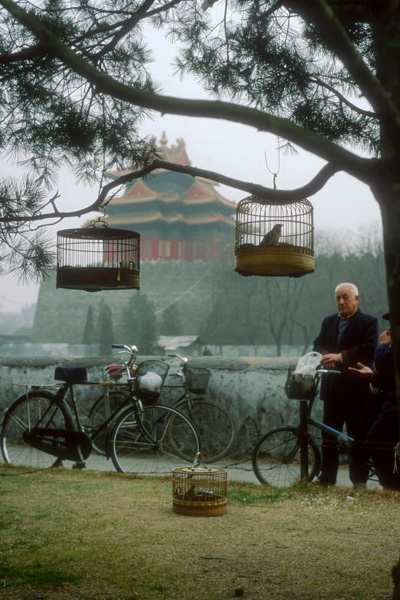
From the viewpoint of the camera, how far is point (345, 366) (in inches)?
170

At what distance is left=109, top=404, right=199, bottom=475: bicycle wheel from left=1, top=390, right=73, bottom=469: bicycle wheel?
1.40 ft

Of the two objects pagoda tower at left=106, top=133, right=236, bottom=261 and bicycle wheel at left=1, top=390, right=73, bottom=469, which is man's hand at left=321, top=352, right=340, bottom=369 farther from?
pagoda tower at left=106, top=133, right=236, bottom=261

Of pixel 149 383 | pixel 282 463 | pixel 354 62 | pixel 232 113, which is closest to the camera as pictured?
pixel 354 62

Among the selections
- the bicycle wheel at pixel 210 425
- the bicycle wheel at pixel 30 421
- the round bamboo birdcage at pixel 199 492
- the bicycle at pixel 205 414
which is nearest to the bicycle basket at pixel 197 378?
the bicycle at pixel 205 414

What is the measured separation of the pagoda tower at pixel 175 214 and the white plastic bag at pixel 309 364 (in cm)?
4160

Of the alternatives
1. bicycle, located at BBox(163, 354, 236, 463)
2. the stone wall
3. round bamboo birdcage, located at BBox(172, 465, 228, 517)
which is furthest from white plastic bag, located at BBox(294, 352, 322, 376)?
bicycle, located at BBox(163, 354, 236, 463)

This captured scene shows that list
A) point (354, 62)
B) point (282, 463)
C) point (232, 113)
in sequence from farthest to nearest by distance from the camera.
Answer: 1. point (282, 463)
2. point (232, 113)
3. point (354, 62)

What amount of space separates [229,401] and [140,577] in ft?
10.6

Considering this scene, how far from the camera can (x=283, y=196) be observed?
2004 mm

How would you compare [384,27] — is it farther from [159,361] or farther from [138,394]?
[159,361]

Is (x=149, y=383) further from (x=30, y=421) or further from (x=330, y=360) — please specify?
(x=330, y=360)

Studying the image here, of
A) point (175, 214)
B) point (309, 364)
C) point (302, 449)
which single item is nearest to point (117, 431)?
point (302, 449)

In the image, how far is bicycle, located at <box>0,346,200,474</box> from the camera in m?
4.76

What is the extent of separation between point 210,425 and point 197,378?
42 centimetres
